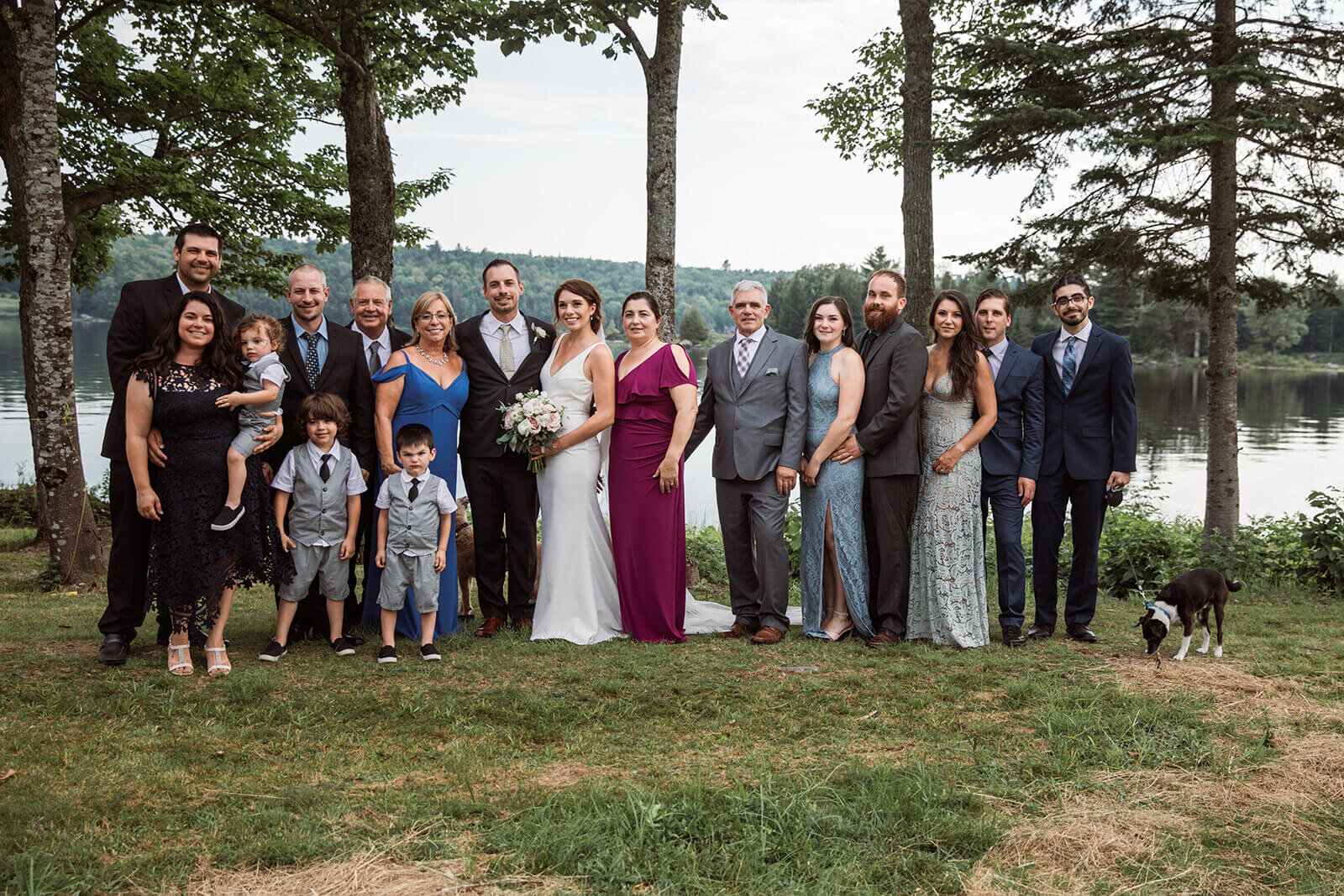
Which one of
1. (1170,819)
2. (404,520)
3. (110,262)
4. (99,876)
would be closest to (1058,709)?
(1170,819)

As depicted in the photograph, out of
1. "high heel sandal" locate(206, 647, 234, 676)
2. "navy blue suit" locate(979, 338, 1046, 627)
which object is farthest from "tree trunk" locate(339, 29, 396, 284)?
"navy blue suit" locate(979, 338, 1046, 627)

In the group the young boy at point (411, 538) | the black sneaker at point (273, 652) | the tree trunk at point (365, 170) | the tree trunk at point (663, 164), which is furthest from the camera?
the tree trunk at point (663, 164)

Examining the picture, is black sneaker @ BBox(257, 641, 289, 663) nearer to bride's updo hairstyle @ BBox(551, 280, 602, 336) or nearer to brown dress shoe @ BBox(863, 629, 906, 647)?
bride's updo hairstyle @ BBox(551, 280, 602, 336)

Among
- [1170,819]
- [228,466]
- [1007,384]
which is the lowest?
[1170,819]

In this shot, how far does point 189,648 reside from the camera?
207 inches

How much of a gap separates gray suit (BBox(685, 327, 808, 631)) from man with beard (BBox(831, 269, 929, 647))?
37 cm

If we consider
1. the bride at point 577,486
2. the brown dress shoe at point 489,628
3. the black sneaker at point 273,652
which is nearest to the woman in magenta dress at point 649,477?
the bride at point 577,486

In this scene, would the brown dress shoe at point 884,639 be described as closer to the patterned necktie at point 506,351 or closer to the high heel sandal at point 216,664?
the patterned necktie at point 506,351

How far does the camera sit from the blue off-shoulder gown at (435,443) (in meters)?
5.81

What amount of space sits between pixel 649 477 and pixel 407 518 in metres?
1.49

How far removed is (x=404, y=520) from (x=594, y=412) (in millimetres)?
1373

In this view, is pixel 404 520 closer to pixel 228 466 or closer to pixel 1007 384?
pixel 228 466

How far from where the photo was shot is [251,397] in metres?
4.89

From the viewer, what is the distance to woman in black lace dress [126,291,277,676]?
15.6ft
